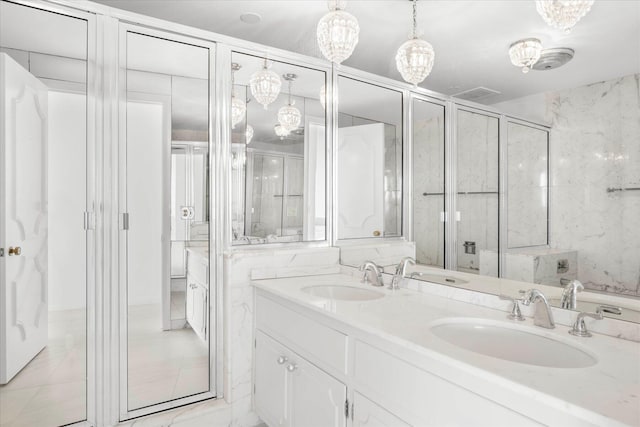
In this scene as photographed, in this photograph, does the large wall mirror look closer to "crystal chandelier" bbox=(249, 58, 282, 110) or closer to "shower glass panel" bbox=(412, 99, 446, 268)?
"shower glass panel" bbox=(412, 99, 446, 268)

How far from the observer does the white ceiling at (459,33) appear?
1154mm

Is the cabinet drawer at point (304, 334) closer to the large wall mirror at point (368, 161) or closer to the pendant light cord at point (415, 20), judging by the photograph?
the large wall mirror at point (368, 161)

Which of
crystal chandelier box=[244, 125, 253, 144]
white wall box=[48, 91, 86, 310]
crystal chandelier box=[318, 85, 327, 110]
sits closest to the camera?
white wall box=[48, 91, 86, 310]

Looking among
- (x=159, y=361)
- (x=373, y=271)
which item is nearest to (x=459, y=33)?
(x=373, y=271)

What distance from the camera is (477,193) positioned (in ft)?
5.22

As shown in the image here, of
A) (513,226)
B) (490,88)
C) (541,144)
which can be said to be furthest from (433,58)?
(513,226)

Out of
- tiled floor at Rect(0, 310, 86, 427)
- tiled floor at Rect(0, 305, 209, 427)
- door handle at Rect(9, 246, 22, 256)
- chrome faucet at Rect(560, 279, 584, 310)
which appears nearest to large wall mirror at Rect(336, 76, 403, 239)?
chrome faucet at Rect(560, 279, 584, 310)

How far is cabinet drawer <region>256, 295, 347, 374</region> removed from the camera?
147 centimetres

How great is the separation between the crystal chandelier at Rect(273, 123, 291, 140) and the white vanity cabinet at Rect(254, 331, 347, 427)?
1180mm

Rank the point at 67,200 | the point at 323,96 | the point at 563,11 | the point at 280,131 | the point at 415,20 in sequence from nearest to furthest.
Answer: the point at 563,11
the point at 67,200
the point at 415,20
the point at 280,131
the point at 323,96

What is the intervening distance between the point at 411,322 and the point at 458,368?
0.35m

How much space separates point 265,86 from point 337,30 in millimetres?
615

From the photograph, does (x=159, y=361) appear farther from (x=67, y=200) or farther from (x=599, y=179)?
(x=599, y=179)

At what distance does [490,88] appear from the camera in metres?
1.49
